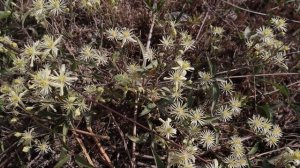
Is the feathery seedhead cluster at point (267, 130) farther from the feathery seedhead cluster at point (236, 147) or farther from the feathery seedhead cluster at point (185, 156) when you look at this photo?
the feathery seedhead cluster at point (185, 156)

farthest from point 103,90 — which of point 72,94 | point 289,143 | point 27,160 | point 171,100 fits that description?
point 289,143

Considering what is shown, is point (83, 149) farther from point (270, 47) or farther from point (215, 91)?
point (270, 47)

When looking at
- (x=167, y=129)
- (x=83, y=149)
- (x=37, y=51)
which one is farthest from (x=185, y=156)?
(x=37, y=51)

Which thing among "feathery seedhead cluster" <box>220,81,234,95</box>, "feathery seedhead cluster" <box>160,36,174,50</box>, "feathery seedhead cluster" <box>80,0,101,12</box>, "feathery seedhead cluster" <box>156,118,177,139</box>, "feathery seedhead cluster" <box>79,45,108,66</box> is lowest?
"feathery seedhead cluster" <box>156,118,177,139</box>

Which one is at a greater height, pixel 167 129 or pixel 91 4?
pixel 91 4

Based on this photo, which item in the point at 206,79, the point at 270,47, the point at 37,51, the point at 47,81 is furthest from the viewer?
the point at 270,47

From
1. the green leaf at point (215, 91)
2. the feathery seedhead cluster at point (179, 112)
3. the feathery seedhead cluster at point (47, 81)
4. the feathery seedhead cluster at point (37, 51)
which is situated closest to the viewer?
the feathery seedhead cluster at point (47, 81)

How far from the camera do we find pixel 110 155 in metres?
2.21

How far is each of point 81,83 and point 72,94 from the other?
0.34 m

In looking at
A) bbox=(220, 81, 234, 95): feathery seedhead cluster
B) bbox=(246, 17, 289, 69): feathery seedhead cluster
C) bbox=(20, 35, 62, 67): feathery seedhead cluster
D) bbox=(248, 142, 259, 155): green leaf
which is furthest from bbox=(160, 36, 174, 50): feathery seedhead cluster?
bbox=(248, 142, 259, 155): green leaf

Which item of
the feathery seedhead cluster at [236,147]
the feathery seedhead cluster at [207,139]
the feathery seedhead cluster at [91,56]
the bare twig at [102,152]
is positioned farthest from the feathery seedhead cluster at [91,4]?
the feathery seedhead cluster at [236,147]

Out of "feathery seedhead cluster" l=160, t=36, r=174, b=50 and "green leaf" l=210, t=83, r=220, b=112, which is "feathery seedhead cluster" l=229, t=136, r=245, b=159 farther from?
"feathery seedhead cluster" l=160, t=36, r=174, b=50

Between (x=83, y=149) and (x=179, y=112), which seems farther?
(x=83, y=149)

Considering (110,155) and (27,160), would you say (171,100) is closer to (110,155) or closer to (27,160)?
(110,155)
